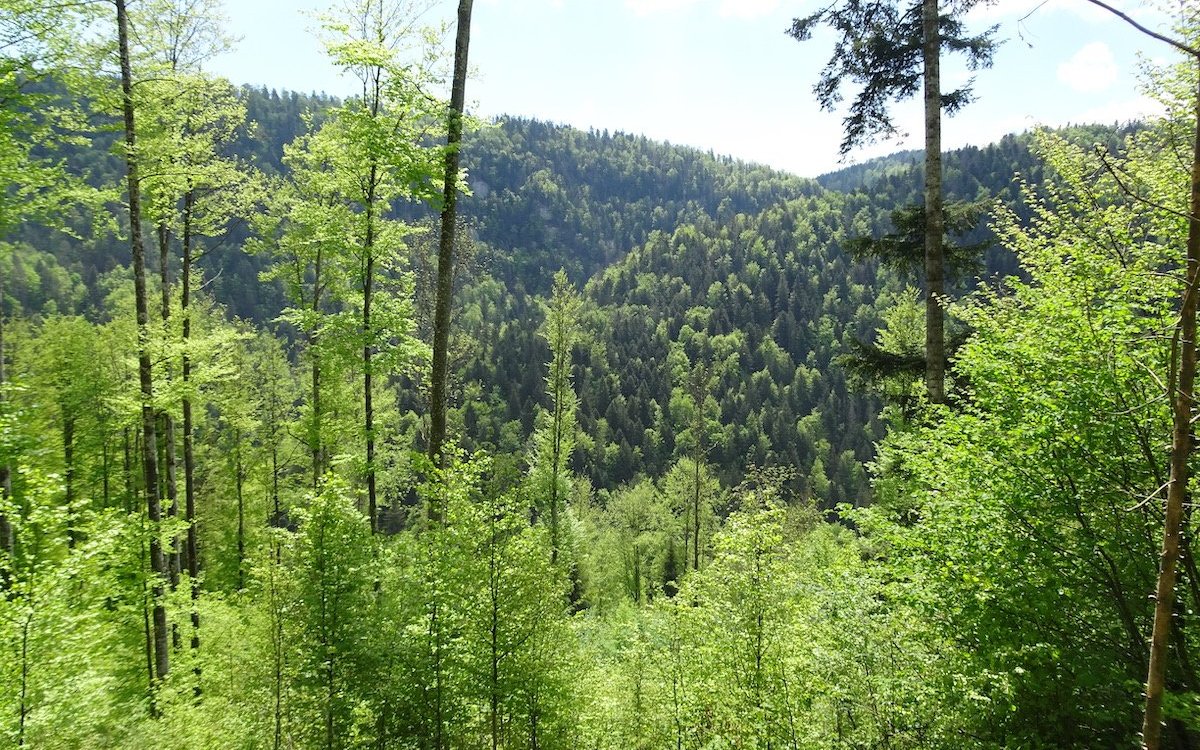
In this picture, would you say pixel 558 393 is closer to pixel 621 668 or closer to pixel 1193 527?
pixel 621 668

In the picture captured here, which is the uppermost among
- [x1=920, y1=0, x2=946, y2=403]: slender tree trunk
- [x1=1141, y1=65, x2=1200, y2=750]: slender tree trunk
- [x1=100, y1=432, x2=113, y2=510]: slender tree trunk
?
[x1=920, y1=0, x2=946, y2=403]: slender tree trunk

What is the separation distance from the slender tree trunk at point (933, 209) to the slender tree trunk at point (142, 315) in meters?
13.7

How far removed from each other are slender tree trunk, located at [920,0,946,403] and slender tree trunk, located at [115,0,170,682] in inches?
538

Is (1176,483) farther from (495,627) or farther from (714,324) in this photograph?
(714,324)

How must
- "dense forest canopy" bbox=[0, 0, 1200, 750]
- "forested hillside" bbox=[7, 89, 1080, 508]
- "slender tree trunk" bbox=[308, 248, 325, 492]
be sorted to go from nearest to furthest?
"dense forest canopy" bbox=[0, 0, 1200, 750]
"slender tree trunk" bbox=[308, 248, 325, 492]
"forested hillside" bbox=[7, 89, 1080, 508]

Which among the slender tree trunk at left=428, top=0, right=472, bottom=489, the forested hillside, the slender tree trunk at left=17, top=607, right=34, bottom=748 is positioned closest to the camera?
the slender tree trunk at left=17, top=607, right=34, bottom=748

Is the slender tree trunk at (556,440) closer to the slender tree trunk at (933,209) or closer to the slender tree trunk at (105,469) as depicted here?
the slender tree trunk at (933,209)

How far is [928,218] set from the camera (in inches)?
353

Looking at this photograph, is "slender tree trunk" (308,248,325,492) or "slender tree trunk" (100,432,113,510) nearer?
"slender tree trunk" (308,248,325,492)

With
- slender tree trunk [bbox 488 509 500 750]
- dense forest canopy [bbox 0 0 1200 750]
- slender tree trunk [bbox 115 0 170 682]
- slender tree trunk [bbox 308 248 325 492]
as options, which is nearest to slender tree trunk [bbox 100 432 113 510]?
dense forest canopy [bbox 0 0 1200 750]

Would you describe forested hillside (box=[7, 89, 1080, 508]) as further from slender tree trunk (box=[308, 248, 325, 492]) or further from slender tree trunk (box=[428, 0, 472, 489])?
slender tree trunk (box=[428, 0, 472, 489])

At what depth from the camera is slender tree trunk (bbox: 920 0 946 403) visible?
28.9ft

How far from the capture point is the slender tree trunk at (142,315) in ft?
32.6

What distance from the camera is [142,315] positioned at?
10.5m
